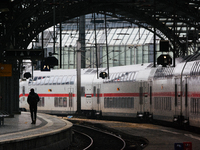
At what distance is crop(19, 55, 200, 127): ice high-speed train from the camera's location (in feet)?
87.1

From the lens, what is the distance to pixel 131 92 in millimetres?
38781

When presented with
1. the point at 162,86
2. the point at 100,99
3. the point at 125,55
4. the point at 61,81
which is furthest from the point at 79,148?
the point at 125,55

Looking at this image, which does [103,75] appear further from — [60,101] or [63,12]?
[60,101]

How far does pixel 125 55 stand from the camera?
311ft

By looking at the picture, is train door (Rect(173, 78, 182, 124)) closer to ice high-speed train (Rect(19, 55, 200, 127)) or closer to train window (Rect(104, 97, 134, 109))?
ice high-speed train (Rect(19, 55, 200, 127))

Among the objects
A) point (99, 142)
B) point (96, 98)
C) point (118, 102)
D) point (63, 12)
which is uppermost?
point (63, 12)

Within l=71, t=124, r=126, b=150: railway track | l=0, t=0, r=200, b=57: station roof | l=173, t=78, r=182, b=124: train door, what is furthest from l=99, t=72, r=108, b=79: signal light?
l=173, t=78, r=182, b=124: train door

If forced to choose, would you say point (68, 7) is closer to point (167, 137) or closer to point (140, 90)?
point (140, 90)

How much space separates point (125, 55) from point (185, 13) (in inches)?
2099

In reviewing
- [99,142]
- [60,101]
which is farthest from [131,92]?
[99,142]

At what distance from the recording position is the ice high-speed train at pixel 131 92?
26.5 meters

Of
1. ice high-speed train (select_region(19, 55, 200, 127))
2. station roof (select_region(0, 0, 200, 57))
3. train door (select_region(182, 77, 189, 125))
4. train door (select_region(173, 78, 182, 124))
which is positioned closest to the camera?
train door (select_region(182, 77, 189, 125))

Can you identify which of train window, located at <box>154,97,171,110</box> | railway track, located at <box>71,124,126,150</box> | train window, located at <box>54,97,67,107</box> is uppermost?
train window, located at <box>154,97,171,110</box>

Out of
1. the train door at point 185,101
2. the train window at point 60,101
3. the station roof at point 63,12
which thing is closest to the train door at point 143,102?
the station roof at point 63,12
